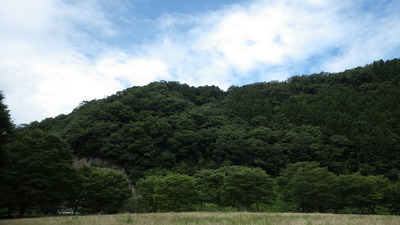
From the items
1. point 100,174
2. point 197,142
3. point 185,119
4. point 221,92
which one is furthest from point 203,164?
point 221,92

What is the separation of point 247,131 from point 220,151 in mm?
16181

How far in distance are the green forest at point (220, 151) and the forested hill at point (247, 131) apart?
0.37 m

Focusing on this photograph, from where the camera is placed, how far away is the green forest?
3516 cm

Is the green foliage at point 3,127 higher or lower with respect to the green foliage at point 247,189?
higher

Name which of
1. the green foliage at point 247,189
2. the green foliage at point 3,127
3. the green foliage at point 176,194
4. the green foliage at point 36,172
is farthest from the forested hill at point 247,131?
the green foliage at point 3,127

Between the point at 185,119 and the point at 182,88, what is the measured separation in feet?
139

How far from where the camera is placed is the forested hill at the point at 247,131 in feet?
266

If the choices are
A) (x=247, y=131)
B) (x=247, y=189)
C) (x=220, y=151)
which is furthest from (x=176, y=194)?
(x=247, y=131)

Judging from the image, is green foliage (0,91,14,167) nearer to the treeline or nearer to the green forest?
the green forest

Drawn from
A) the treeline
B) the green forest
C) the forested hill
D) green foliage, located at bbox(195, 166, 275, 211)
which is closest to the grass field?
the green forest

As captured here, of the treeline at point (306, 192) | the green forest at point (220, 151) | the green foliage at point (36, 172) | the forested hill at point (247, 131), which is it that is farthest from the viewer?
the forested hill at point (247, 131)

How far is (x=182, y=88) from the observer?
138500 millimetres

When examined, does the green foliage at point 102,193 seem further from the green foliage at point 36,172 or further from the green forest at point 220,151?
the green foliage at point 36,172

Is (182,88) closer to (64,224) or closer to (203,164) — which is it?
(203,164)
